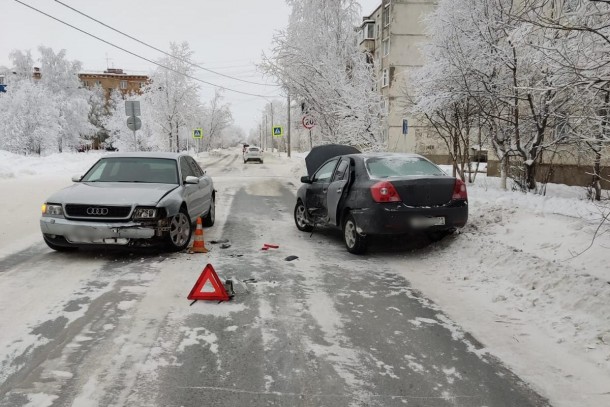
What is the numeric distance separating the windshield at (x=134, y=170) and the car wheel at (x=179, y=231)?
0.81 metres

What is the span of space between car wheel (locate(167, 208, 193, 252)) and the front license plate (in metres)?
3.54

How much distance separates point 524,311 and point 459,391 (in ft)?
6.65

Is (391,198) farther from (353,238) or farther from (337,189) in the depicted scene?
(337,189)

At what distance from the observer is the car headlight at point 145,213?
6.48 metres

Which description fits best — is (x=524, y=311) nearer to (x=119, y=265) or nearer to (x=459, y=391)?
(x=459, y=391)

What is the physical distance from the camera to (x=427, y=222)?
6.80m

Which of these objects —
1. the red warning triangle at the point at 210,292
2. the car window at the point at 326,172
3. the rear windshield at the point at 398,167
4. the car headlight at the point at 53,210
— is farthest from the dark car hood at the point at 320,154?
the red warning triangle at the point at 210,292

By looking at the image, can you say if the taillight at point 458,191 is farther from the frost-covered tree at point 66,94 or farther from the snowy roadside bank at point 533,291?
the frost-covered tree at point 66,94

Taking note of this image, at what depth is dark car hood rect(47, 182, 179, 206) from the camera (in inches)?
258

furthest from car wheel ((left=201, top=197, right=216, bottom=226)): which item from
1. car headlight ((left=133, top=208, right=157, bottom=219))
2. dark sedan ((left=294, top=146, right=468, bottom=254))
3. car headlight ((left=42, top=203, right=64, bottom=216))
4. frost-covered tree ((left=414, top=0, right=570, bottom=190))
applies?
frost-covered tree ((left=414, top=0, right=570, bottom=190))

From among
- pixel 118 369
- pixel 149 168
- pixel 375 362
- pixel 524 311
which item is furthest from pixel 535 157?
pixel 118 369

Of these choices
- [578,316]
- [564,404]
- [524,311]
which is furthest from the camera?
[524,311]

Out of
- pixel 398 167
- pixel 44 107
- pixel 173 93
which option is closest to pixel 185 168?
pixel 398 167

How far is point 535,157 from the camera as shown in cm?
1203
